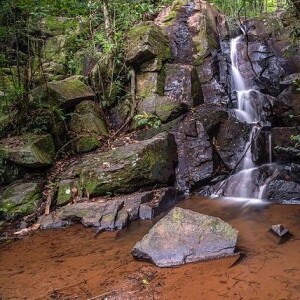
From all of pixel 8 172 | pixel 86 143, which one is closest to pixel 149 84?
pixel 86 143

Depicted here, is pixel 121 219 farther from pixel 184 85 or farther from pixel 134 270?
pixel 184 85

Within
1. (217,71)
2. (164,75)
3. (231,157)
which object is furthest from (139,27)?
(231,157)

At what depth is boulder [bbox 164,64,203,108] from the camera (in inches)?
361

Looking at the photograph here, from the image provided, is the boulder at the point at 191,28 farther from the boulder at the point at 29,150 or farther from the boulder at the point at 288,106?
the boulder at the point at 29,150

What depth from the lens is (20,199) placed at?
6801mm

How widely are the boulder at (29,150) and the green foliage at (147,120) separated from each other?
7.26ft

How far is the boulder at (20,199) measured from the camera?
6660mm

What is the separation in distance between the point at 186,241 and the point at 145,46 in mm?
6549

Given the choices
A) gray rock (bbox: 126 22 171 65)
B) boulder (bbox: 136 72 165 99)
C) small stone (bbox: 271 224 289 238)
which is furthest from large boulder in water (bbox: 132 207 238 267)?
gray rock (bbox: 126 22 171 65)

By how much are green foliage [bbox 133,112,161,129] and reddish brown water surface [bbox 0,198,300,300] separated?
3422 millimetres

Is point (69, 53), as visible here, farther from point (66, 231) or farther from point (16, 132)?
point (66, 231)

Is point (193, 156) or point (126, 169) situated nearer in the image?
point (126, 169)

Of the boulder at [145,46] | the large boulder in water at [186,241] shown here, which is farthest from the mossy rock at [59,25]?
the large boulder in water at [186,241]

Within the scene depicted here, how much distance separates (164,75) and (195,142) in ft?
8.64
